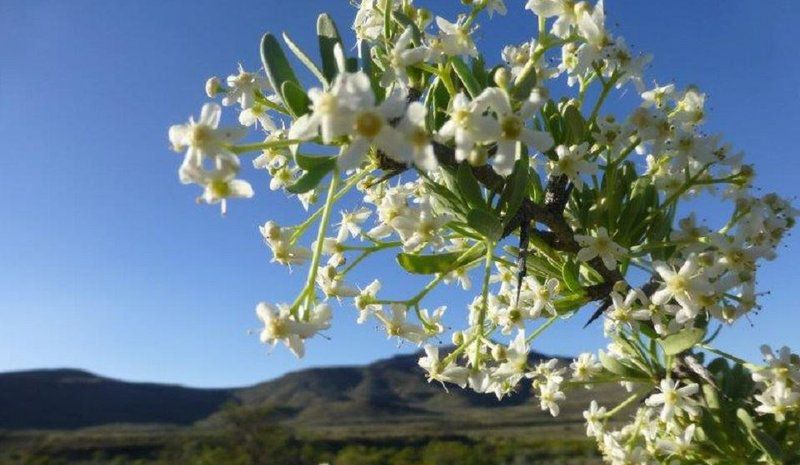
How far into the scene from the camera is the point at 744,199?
80.0 inches

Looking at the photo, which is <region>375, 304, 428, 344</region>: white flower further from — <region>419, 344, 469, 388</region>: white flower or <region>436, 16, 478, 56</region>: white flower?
<region>436, 16, 478, 56</region>: white flower

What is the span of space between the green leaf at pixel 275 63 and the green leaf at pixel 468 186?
0.39 meters

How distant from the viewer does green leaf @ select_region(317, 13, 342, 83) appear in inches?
58.2

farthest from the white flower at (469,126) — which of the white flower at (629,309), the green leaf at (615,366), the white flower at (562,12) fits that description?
the green leaf at (615,366)

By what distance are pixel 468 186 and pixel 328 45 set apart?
41 cm

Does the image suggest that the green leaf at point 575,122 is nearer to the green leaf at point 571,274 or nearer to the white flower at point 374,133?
the green leaf at point 571,274

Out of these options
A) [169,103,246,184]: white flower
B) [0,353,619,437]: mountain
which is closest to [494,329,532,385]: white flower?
[169,103,246,184]: white flower

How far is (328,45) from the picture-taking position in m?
1.49

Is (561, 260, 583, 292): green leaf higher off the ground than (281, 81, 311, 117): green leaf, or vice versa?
(281, 81, 311, 117): green leaf

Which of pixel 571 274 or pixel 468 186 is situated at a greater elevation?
pixel 468 186

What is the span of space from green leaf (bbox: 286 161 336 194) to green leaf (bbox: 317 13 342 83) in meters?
0.20

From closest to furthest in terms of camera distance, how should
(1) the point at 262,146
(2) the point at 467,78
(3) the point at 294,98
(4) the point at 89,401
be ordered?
(1) the point at 262,146, (3) the point at 294,98, (2) the point at 467,78, (4) the point at 89,401

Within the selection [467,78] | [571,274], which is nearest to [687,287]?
[571,274]

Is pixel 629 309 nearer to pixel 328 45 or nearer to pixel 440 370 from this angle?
pixel 440 370
